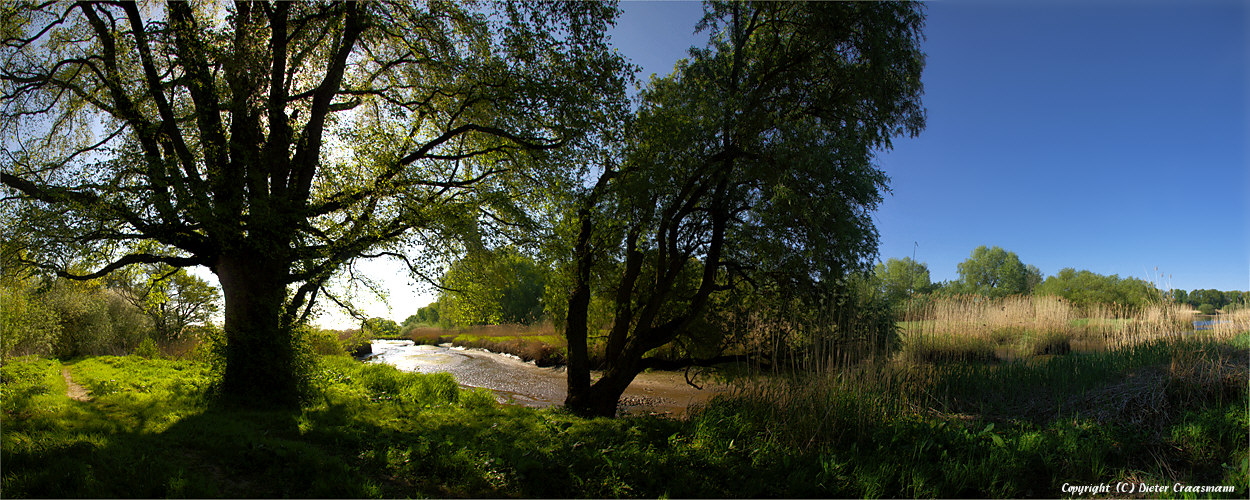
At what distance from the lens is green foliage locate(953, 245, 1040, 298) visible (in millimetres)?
62619

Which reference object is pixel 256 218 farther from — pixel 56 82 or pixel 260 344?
pixel 56 82

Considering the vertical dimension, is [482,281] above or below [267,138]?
below

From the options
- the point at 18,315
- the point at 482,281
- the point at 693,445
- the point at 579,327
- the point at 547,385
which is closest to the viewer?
the point at 693,445

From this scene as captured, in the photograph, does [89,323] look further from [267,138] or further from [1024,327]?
[1024,327]

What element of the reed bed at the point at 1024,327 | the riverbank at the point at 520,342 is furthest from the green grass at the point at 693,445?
the riverbank at the point at 520,342

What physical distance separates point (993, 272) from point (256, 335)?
259ft

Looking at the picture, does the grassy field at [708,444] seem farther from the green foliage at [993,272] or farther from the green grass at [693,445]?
the green foliage at [993,272]

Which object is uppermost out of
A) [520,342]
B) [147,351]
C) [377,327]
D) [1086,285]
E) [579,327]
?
[1086,285]

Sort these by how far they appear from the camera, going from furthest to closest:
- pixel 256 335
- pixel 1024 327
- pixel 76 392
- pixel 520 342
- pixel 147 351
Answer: pixel 520 342, pixel 147 351, pixel 1024 327, pixel 76 392, pixel 256 335

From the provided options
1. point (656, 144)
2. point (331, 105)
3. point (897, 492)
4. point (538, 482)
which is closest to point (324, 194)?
point (331, 105)

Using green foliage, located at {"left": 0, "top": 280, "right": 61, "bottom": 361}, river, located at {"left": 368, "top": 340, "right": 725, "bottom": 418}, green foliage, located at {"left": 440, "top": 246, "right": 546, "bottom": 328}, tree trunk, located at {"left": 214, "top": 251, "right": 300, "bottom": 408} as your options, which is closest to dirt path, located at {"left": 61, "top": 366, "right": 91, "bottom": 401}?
green foliage, located at {"left": 0, "top": 280, "right": 61, "bottom": 361}

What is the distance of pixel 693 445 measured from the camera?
645 centimetres

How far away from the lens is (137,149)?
902 cm

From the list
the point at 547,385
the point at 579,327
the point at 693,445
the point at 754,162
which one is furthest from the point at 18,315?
the point at 754,162
